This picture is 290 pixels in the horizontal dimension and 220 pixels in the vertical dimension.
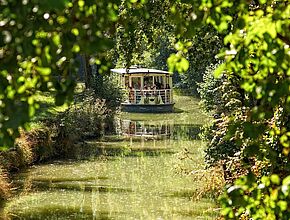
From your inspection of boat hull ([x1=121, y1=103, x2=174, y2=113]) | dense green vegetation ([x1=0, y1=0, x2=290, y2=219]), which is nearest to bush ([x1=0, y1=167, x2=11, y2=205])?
dense green vegetation ([x1=0, y1=0, x2=290, y2=219])

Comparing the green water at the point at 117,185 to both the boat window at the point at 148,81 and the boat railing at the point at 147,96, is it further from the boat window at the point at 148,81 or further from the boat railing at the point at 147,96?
the boat window at the point at 148,81

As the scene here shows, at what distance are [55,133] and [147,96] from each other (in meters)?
16.2

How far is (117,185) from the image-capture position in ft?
46.8

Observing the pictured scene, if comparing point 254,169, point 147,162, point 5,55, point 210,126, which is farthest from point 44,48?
point 147,162

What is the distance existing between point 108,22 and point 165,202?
10310 mm

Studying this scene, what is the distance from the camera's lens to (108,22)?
227 centimetres

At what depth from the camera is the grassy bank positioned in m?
15.3

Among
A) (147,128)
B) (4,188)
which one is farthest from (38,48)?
(147,128)

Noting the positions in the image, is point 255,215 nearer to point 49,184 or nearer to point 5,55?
point 5,55

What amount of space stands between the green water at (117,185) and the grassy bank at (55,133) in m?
0.38

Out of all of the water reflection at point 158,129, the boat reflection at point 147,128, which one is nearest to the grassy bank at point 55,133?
the boat reflection at point 147,128

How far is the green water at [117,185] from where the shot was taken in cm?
1142

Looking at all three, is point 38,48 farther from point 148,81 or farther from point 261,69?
point 148,81

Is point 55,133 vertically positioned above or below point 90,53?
below
